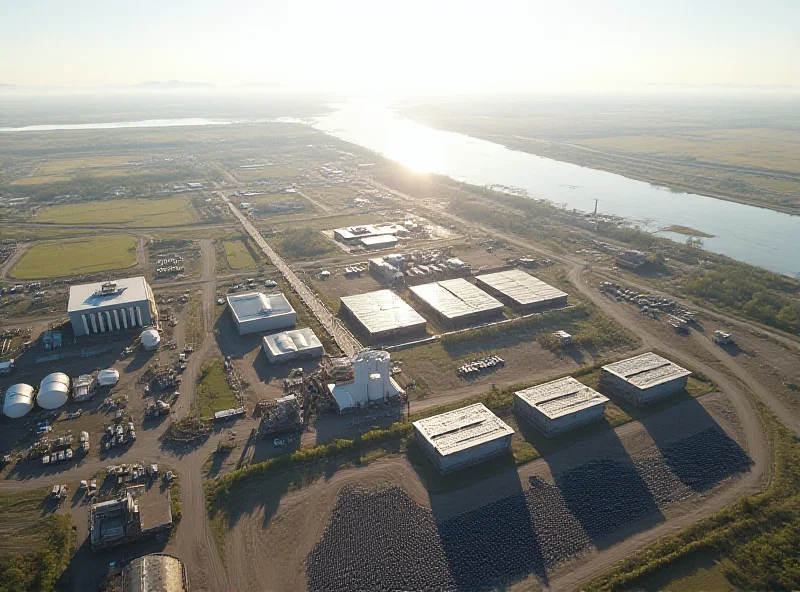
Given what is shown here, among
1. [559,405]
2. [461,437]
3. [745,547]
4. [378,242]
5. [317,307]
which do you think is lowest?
[378,242]

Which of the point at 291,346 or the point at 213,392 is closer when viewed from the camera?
the point at 213,392

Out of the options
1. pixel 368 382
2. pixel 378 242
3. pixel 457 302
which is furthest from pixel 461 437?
pixel 378 242

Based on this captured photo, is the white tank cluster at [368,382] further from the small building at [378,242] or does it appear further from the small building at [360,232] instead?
the small building at [360,232]

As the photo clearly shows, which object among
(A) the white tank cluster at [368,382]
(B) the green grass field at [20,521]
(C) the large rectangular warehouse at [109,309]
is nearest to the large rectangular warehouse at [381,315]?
(A) the white tank cluster at [368,382]

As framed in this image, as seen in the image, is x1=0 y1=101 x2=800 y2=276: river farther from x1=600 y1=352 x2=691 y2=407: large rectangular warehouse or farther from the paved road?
the paved road

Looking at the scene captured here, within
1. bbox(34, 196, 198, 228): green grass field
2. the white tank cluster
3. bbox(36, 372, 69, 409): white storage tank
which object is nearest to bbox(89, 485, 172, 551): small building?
bbox(36, 372, 69, 409): white storage tank

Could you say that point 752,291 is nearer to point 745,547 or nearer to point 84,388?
point 745,547

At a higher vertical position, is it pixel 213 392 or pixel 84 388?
pixel 84 388
